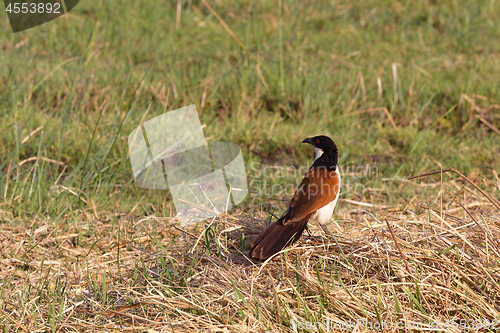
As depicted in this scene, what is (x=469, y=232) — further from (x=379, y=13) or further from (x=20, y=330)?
(x=379, y=13)

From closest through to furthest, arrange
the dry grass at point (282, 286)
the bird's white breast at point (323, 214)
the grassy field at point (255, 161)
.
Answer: the dry grass at point (282, 286) < the grassy field at point (255, 161) < the bird's white breast at point (323, 214)

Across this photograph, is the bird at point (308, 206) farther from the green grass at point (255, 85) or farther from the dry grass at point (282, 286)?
the green grass at point (255, 85)

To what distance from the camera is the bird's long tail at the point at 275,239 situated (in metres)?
2.42

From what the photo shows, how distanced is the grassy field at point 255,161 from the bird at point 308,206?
0.13m

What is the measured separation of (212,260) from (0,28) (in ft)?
18.5

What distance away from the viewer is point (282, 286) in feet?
8.12

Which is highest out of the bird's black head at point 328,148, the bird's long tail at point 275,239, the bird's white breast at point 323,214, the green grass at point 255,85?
Answer: the bird's black head at point 328,148

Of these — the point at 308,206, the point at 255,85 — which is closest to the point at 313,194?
the point at 308,206

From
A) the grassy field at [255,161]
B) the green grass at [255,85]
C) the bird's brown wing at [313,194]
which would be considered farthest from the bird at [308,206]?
the green grass at [255,85]

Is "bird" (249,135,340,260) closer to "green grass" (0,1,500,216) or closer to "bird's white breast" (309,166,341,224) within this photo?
"bird's white breast" (309,166,341,224)

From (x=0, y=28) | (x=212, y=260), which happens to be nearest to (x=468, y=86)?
(x=212, y=260)

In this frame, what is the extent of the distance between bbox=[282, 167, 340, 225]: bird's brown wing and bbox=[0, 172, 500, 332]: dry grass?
0.19m

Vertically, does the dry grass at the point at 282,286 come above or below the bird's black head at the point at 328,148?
below

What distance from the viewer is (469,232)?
279 centimetres
